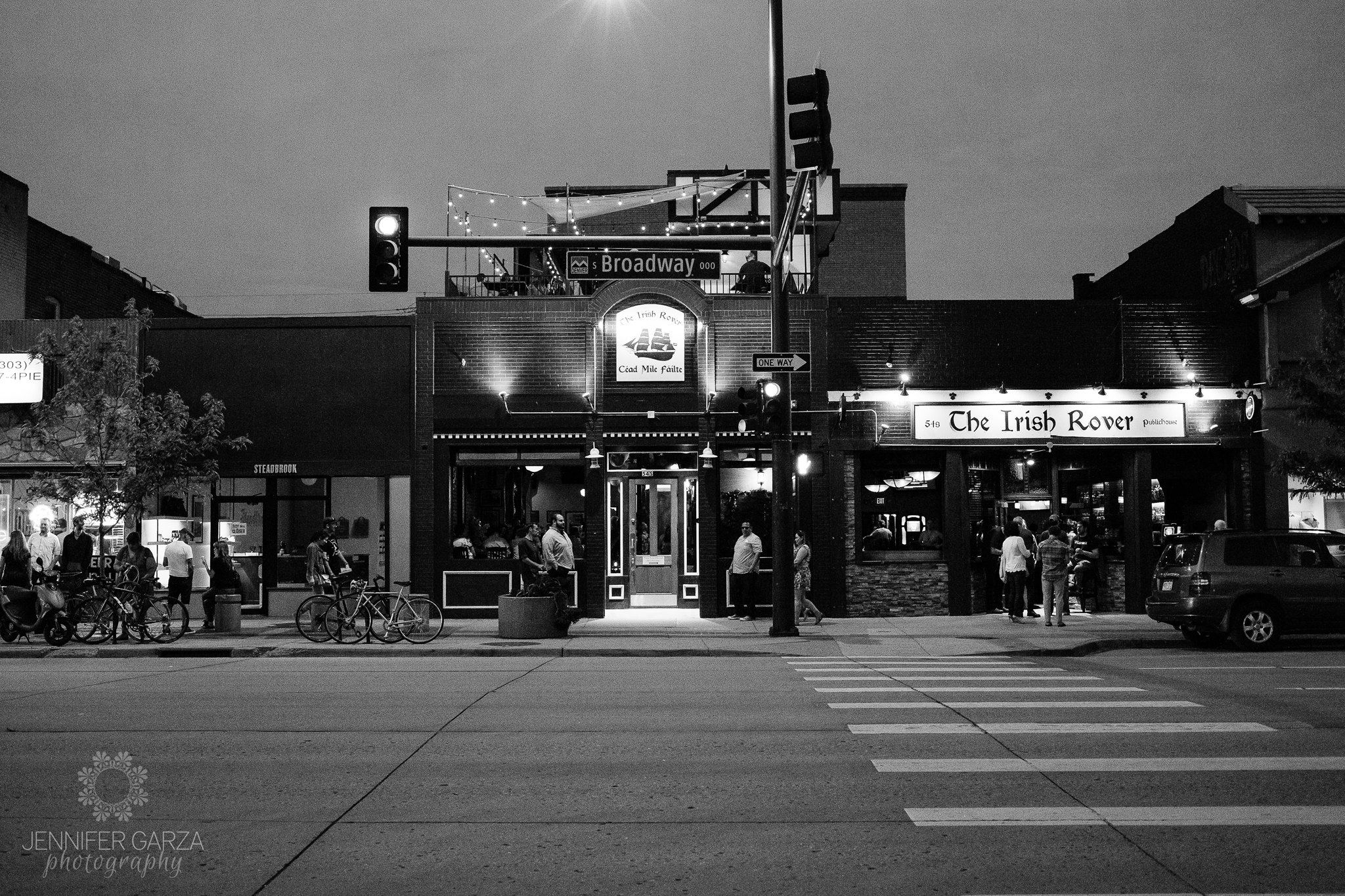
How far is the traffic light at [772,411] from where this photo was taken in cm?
1791

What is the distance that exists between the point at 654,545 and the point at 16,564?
38.4 feet

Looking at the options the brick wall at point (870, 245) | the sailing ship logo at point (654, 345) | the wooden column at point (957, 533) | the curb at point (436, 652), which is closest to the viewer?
→ the curb at point (436, 652)

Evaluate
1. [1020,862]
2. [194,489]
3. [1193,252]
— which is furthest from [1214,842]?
[1193,252]

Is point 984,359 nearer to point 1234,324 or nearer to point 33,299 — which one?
point 1234,324

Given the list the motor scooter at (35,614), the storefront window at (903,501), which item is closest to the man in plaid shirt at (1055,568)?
the storefront window at (903,501)

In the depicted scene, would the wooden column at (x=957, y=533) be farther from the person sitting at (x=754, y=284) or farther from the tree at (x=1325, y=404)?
the tree at (x=1325, y=404)

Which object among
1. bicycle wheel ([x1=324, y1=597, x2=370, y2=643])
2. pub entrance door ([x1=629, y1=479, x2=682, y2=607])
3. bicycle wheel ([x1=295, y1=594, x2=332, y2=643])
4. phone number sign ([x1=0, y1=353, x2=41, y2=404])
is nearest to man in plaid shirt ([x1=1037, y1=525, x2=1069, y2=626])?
pub entrance door ([x1=629, y1=479, x2=682, y2=607])

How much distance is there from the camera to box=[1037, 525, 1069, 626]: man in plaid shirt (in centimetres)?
1967

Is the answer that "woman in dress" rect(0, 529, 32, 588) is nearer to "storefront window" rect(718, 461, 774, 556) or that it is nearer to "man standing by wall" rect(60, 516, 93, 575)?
"man standing by wall" rect(60, 516, 93, 575)

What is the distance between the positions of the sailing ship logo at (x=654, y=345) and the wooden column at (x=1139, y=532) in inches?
399

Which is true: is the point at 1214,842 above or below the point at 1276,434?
below

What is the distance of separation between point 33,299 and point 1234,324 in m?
32.0

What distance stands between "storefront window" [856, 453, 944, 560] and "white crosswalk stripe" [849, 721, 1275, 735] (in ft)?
42.3

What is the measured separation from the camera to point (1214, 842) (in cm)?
592
